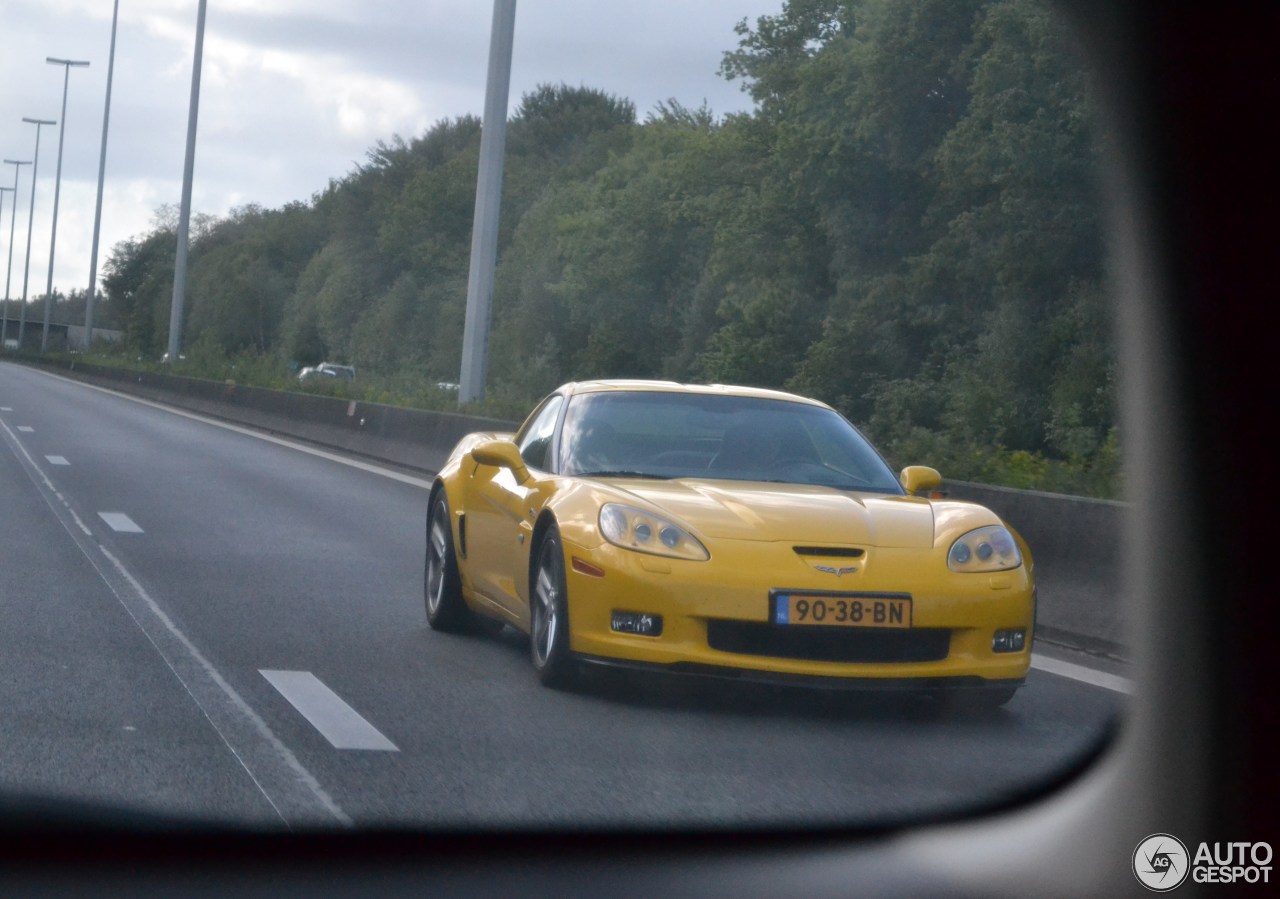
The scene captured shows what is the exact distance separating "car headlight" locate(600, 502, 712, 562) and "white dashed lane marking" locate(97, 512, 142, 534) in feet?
23.5

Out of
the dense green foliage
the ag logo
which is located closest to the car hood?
the ag logo

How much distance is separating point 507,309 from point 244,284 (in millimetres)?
39039

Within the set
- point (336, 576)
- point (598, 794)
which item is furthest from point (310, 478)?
point (598, 794)

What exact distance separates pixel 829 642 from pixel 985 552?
785mm

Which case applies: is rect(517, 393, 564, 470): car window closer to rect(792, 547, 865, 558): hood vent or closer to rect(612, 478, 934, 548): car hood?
rect(612, 478, 934, 548): car hood

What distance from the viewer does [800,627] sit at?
6.46 m

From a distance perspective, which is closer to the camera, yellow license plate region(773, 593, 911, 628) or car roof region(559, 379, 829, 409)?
yellow license plate region(773, 593, 911, 628)

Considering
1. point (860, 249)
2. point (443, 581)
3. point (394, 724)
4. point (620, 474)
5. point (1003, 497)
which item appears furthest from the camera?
point (860, 249)

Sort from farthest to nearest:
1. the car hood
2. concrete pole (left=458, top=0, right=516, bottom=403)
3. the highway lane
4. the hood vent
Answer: concrete pole (left=458, top=0, right=516, bottom=403) < the car hood < the hood vent < the highway lane

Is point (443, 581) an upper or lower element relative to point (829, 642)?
lower

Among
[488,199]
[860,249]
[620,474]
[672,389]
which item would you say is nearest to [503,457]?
[620,474]

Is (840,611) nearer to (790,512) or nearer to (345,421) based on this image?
(790,512)

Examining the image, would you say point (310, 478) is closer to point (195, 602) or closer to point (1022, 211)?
→ point (195, 602)

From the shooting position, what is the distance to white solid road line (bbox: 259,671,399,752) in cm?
598
